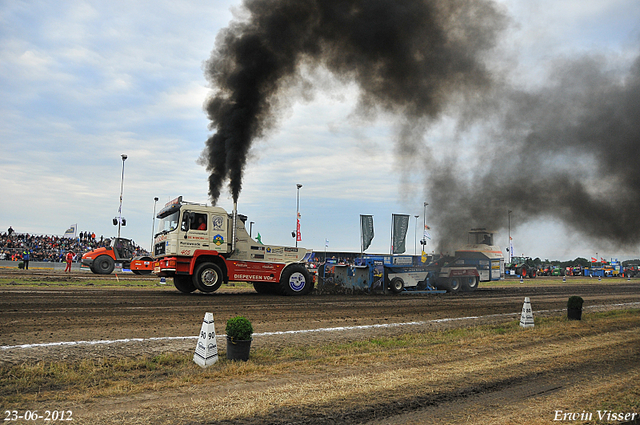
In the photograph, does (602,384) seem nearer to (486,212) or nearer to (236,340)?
(236,340)

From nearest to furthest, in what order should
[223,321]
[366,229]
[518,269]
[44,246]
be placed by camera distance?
1. [223,321]
2. [366,229]
3. [44,246]
4. [518,269]

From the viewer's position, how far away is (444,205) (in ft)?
74.1

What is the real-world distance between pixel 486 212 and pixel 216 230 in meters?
12.6

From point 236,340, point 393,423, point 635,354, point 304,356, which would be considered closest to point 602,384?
point 635,354

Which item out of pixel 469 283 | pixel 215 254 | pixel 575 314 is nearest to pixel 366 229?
pixel 469 283

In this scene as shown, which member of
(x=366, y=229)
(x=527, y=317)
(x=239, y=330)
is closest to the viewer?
(x=239, y=330)

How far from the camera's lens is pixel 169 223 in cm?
1788

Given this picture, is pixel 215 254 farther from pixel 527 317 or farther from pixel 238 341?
pixel 527 317

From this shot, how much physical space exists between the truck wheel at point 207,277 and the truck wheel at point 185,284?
147cm

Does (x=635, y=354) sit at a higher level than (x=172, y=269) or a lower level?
lower

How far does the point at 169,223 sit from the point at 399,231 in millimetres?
17038

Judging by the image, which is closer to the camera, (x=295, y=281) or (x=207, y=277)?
(x=207, y=277)

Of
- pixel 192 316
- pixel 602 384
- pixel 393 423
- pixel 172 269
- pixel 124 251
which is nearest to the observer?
pixel 393 423

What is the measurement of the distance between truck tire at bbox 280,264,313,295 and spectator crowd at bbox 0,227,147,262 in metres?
25.5
